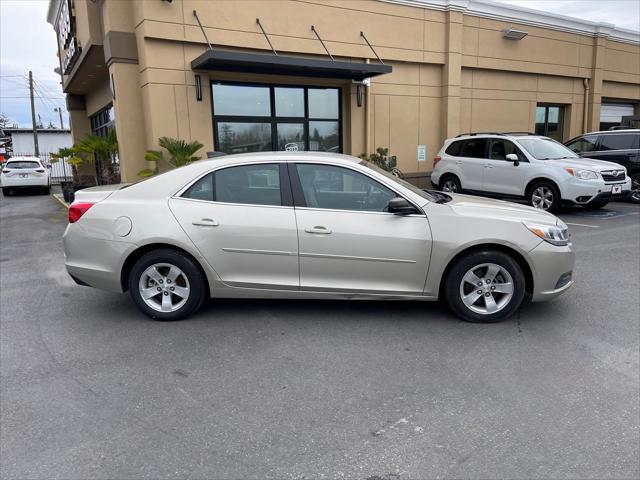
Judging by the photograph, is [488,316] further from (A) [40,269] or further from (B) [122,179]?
(B) [122,179]

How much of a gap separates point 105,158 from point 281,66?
6167 millimetres

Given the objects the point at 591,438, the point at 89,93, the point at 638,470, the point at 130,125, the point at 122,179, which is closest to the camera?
the point at 638,470

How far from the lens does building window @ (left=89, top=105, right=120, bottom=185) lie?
46.6 ft

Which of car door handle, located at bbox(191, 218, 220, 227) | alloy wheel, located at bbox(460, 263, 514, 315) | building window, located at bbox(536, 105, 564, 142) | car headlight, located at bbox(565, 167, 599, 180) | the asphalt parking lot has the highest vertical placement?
building window, located at bbox(536, 105, 564, 142)

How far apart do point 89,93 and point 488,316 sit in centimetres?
2038

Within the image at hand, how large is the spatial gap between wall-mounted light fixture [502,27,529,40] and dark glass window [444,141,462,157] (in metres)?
5.89

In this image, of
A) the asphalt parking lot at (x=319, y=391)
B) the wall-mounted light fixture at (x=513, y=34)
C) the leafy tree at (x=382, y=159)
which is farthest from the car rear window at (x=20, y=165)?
the wall-mounted light fixture at (x=513, y=34)

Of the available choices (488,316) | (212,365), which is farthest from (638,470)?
(212,365)

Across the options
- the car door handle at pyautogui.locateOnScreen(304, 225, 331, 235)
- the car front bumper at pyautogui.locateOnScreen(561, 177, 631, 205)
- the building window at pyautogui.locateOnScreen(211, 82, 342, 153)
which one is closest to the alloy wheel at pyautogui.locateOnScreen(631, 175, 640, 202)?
the car front bumper at pyautogui.locateOnScreen(561, 177, 631, 205)

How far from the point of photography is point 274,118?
13.0 m

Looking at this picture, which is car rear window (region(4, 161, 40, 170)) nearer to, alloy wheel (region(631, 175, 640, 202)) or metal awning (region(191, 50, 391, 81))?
metal awning (region(191, 50, 391, 81))

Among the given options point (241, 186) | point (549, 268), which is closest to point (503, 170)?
point (549, 268)

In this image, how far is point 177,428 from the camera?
306 centimetres

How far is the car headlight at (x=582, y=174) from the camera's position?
419 inches
